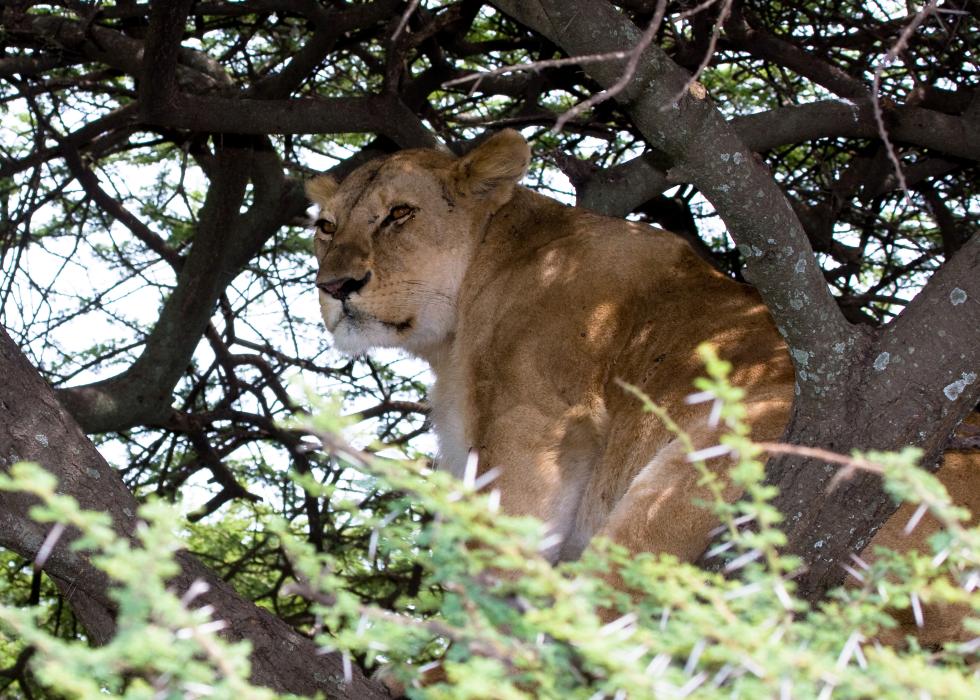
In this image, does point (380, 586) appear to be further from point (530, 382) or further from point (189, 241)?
point (530, 382)

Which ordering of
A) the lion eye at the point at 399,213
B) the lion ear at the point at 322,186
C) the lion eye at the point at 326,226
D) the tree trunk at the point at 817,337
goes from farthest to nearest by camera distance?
the lion ear at the point at 322,186 < the lion eye at the point at 326,226 < the lion eye at the point at 399,213 < the tree trunk at the point at 817,337

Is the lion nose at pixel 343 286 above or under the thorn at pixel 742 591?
above

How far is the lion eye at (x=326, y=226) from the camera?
5.71 metres

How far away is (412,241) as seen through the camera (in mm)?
5527

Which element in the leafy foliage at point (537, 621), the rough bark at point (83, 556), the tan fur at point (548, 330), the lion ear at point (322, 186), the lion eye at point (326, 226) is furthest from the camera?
the lion ear at point (322, 186)

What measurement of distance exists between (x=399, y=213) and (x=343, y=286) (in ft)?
1.46

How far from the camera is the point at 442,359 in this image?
565 cm

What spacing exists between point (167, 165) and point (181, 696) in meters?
6.74

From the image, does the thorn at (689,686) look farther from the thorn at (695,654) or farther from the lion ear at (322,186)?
the lion ear at (322,186)

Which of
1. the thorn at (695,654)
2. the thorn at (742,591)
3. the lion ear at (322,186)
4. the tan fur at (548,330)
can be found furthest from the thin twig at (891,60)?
the lion ear at (322,186)

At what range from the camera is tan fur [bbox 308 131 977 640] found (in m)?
4.56

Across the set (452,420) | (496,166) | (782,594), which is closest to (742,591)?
(782,594)

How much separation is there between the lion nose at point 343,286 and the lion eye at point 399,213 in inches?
11.8

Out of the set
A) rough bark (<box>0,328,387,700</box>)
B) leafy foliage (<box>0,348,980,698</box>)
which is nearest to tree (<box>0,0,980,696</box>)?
rough bark (<box>0,328,387,700</box>)
